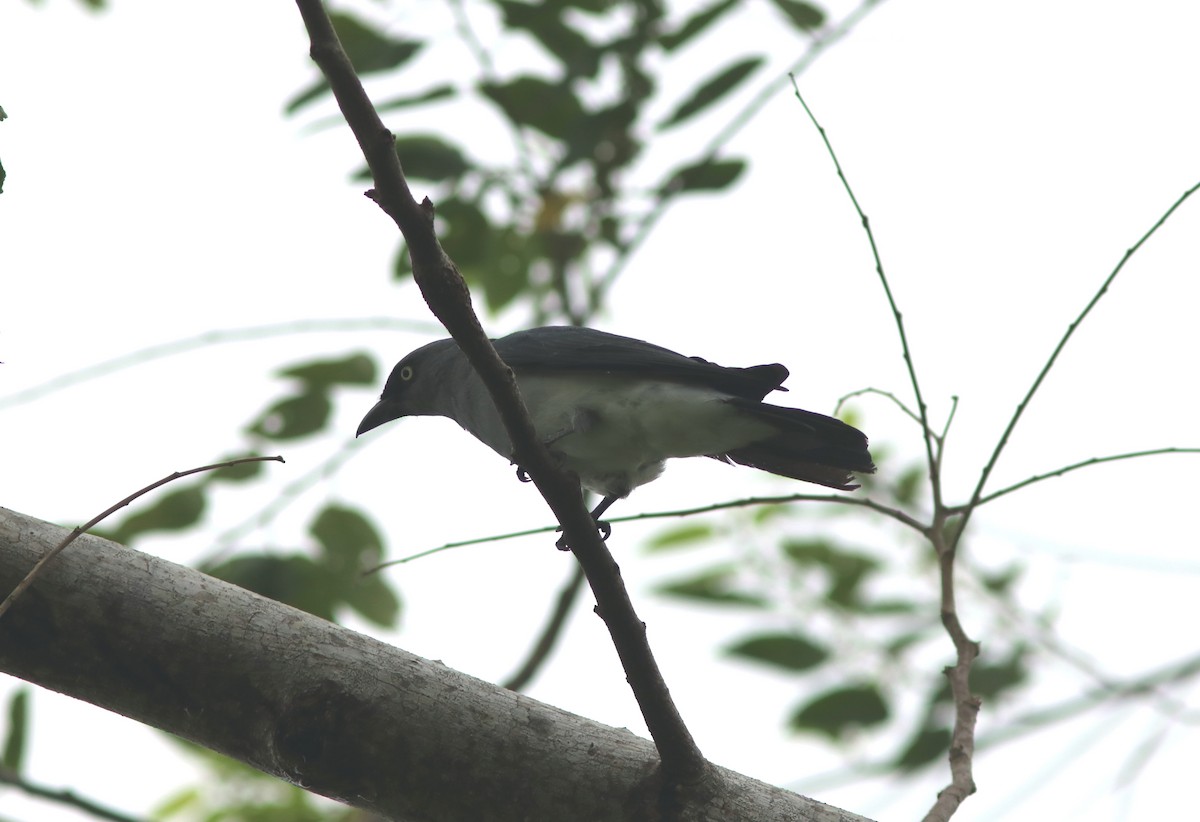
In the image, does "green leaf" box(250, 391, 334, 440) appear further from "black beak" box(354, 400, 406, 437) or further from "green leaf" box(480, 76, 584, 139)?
"green leaf" box(480, 76, 584, 139)

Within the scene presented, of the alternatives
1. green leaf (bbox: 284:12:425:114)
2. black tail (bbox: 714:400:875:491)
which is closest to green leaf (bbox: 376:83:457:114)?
green leaf (bbox: 284:12:425:114)

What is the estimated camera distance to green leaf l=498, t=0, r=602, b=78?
16.2 feet

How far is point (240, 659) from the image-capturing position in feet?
9.16

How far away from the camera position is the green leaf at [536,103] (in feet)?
16.7

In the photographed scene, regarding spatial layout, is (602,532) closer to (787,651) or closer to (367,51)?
(787,651)

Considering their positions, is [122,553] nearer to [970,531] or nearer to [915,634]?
[915,634]

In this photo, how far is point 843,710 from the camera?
391 cm

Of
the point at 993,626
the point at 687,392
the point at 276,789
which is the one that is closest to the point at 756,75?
the point at 687,392

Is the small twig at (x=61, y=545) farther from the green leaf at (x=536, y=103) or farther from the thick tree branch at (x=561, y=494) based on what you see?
the green leaf at (x=536, y=103)

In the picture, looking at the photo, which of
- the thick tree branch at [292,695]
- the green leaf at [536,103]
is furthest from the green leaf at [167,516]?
the green leaf at [536,103]

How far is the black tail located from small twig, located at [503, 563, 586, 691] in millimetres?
1117

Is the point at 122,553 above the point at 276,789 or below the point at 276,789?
below

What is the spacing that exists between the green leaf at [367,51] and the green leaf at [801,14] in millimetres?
1469

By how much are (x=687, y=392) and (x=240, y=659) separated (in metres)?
1.93
